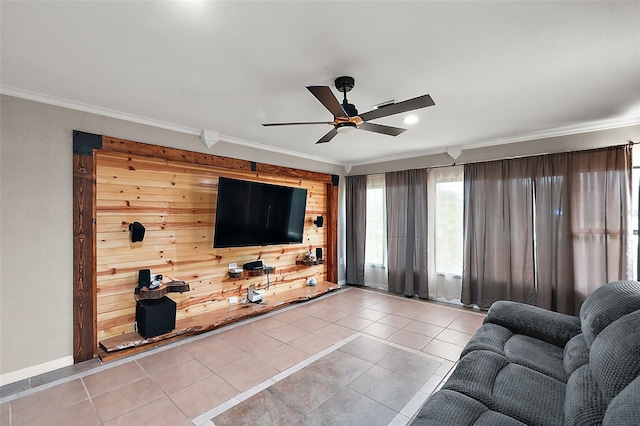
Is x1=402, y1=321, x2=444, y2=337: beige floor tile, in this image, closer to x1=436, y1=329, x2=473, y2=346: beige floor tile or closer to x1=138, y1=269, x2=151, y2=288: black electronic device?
x1=436, y1=329, x2=473, y2=346: beige floor tile

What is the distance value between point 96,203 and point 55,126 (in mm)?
795

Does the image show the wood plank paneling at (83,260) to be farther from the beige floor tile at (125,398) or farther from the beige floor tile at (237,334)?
the beige floor tile at (237,334)

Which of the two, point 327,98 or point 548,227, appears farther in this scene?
point 548,227

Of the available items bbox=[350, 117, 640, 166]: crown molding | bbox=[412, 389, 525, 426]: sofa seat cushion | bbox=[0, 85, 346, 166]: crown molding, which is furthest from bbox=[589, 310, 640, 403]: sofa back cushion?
bbox=[0, 85, 346, 166]: crown molding

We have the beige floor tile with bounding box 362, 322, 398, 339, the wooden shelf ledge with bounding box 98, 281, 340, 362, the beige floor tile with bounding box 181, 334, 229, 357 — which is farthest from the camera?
the beige floor tile with bounding box 362, 322, 398, 339

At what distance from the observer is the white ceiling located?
163 cm

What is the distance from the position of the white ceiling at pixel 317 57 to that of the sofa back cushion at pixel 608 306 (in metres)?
1.59

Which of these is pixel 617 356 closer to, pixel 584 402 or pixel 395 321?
pixel 584 402

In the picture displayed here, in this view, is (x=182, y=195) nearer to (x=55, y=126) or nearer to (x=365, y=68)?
(x=55, y=126)

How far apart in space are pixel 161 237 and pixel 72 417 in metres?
1.91

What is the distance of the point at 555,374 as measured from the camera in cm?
182

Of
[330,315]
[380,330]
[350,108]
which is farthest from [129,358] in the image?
[350,108]

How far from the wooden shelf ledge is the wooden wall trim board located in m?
0.17

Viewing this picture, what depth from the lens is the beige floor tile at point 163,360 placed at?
9.36 ft
